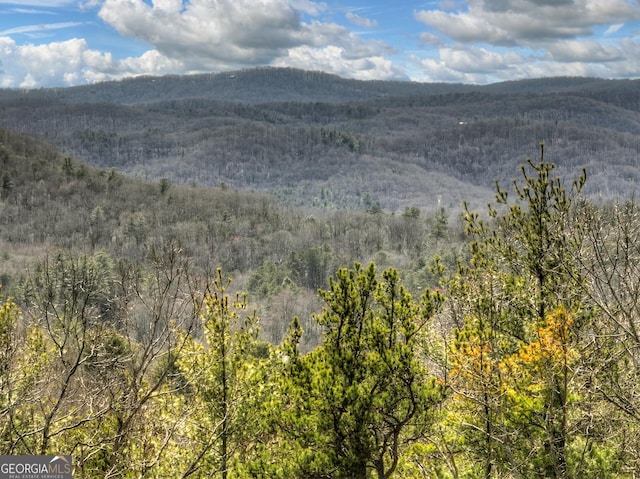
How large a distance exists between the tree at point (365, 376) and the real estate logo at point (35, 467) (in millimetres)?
3401

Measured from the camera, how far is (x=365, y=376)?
8523 millimetres

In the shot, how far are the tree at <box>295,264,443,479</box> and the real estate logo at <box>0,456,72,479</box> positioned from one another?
3.40 metres

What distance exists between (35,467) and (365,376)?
4646mm

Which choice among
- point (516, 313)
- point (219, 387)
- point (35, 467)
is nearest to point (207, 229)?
point (219, 387)

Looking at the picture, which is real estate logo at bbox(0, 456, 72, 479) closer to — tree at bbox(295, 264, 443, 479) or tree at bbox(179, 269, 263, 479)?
tree at bbox(295, 264, 443, 479)

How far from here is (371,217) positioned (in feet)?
492

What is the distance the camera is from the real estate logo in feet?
23.3

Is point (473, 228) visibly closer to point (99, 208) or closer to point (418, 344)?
point (418, 344)

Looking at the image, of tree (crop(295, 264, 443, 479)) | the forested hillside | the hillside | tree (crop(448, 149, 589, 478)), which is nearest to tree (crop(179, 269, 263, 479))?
the forested hillside

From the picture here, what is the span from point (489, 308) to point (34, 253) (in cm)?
11962

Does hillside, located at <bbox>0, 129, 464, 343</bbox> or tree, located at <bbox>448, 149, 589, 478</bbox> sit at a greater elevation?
tree, located at <bbox>448, 149, 589, 478</bbox>

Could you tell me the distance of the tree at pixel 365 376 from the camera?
827 centimetres

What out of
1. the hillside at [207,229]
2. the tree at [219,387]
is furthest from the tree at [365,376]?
the hillside at [207,229]

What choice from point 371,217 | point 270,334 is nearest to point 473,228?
point 270,334
